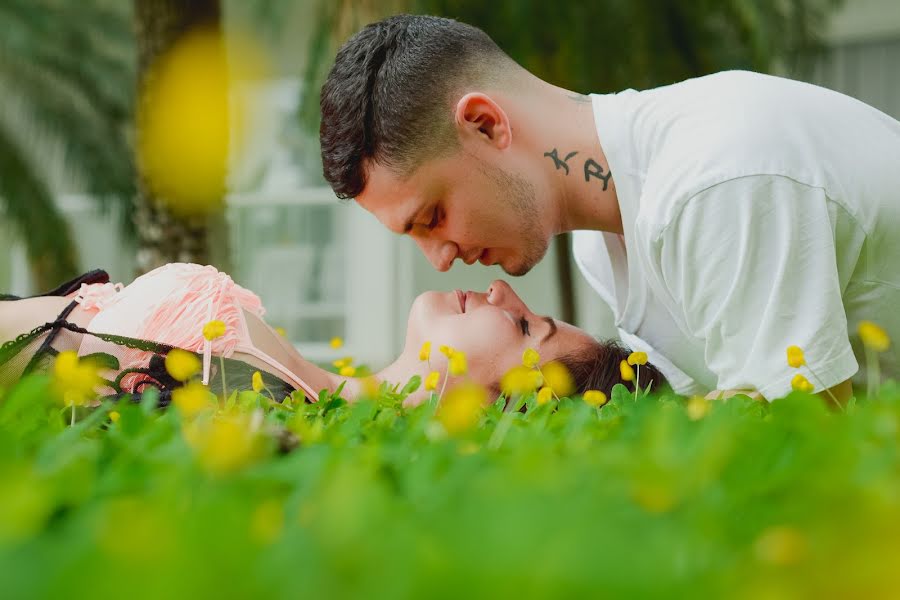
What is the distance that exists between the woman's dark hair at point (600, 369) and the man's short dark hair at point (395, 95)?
0.80 meters

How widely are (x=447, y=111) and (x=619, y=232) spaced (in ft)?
2.30

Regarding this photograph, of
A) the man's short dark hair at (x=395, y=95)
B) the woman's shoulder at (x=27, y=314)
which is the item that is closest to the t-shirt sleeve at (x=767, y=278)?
the man's short dark hair at (x=395, y=95)

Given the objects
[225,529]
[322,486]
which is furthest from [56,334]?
[225,529]

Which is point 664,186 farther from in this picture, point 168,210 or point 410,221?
point 168,210

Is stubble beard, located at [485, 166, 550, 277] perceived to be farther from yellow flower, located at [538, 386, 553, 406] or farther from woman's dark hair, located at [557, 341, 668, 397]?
yellow flower, located at [538, 386, 553, 406]

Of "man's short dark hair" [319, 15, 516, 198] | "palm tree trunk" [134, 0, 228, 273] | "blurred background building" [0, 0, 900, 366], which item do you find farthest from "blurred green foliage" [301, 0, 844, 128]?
"man's short dark hair" [319, 15, 516, 198]

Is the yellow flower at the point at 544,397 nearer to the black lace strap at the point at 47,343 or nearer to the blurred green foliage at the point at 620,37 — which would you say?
the black lace strap at the point at 47,343

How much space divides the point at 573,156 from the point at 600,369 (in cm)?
67

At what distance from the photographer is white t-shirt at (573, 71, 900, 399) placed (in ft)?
7.32

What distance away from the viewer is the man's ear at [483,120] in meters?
2.84

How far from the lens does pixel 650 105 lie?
9.09 feet

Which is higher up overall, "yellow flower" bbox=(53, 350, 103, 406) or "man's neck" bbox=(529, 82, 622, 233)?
"man's neck" bbox=(529, 82, 622, 233)

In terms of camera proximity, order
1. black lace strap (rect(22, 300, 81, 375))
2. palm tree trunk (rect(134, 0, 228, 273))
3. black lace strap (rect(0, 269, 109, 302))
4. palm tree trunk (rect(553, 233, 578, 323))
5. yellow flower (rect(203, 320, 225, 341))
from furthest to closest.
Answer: palm tree trunk (rect(553, 233, 578, 323)), palm tree trunk (rect(134, 0, 228, 273)), black lace strap (rect(0, 269, 109, 302)), black lace strap (rect(22, 300, 81, 375)), yellow flower (rect(203, 320, 225, 341))

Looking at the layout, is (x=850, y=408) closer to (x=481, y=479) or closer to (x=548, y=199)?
(x=481, y=479)
